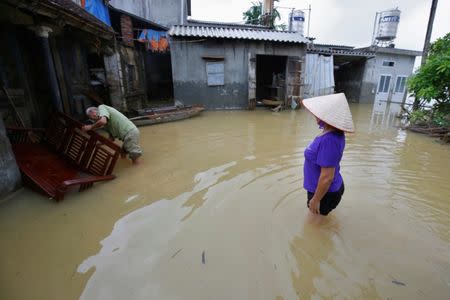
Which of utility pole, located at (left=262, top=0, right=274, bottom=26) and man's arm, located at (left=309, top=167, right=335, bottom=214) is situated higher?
utility pole, located at (left=262, top=0, right=274, bottom=26)

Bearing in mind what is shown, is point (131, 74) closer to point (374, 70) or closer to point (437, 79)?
point (437, 79)

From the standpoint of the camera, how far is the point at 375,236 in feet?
8.59

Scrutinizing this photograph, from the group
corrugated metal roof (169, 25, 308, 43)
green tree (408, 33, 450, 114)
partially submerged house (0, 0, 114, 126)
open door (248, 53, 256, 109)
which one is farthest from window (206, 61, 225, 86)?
green tree (408, 33, 450, 114)

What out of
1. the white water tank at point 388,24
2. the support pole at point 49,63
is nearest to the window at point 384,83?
the white water tank at point 388,24

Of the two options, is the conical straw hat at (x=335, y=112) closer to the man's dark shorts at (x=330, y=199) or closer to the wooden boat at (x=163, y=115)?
the man's dark shorts at (x=330, y=199)

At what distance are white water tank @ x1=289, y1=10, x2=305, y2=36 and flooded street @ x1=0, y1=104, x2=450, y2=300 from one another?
A: 55.1ft

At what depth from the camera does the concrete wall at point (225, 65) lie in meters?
10.2

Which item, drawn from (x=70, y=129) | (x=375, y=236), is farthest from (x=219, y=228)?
(x=70, y=129)

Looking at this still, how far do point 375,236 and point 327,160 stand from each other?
142cm

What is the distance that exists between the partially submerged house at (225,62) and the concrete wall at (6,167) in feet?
25.8

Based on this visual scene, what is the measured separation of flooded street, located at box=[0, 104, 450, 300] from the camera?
1.97m

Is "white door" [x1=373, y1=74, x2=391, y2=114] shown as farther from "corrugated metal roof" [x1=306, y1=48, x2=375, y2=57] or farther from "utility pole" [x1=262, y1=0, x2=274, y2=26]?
"utility pole" [x1=262, y1=0, x2=274, y2=26]

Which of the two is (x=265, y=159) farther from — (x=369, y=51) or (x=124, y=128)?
(x=369, y=51)

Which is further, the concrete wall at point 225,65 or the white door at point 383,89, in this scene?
the white door at point 383,89
